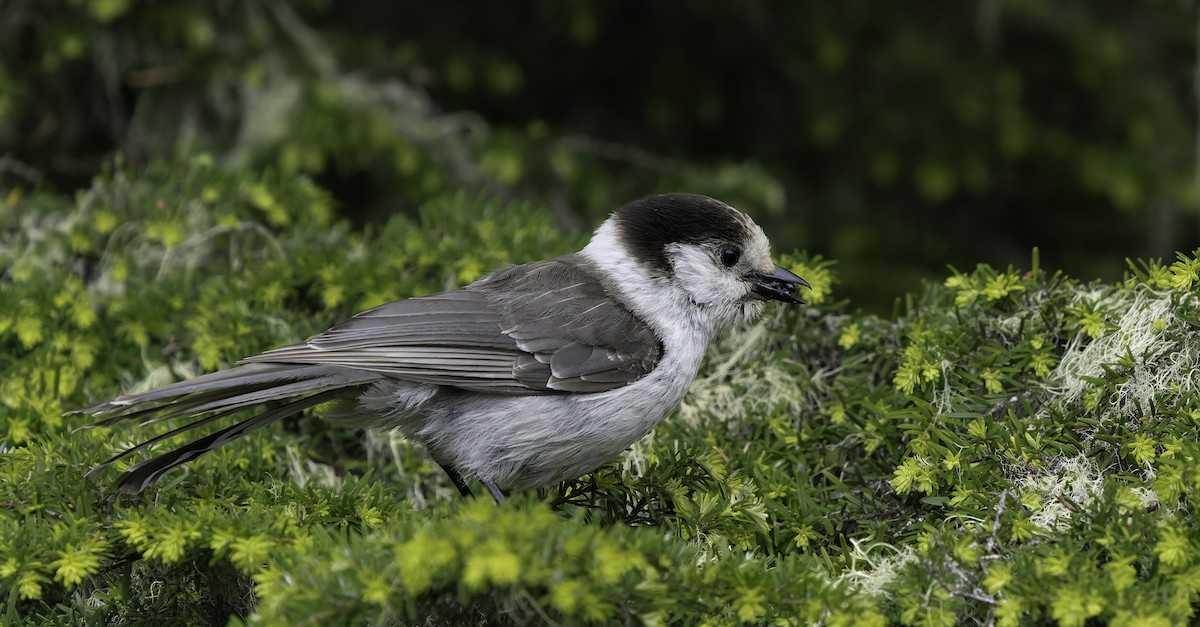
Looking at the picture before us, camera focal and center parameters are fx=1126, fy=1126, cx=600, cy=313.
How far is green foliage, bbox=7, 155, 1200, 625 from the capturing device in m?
2.46

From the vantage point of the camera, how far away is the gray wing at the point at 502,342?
3445 mm

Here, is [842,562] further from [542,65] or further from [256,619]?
[542,65]

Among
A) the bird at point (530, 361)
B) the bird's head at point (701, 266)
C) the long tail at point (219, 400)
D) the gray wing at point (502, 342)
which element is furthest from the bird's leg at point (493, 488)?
the bird's head at point (701, 266)

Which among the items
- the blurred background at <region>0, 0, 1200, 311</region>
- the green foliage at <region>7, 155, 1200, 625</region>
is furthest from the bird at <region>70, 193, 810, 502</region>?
the blurred background at <region>0, 0, 1200, 311</region>

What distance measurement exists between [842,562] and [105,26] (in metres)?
4.94

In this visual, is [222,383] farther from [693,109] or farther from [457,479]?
[693,109]

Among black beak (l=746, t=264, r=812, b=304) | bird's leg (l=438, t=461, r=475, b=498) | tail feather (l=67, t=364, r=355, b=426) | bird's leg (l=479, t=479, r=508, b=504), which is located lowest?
bird's leg (l=438, t=461, r=475, b=498)

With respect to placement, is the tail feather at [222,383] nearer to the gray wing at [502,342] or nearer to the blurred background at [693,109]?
the gray wing at [502,342]

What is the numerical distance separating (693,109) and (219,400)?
4.71 metres

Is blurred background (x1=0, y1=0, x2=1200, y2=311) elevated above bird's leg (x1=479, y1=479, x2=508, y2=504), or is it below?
above

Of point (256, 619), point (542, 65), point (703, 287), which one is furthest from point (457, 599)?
point (542, 65)

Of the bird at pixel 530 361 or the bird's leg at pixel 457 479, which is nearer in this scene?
the bird at pixel 530 361

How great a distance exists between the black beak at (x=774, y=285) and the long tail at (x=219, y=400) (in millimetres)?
1315

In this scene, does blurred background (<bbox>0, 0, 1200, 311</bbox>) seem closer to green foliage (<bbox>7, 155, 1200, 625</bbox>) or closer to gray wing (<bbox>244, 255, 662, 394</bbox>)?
green foliage (<bbox>7, 155, 1200, 625</bbox>)
